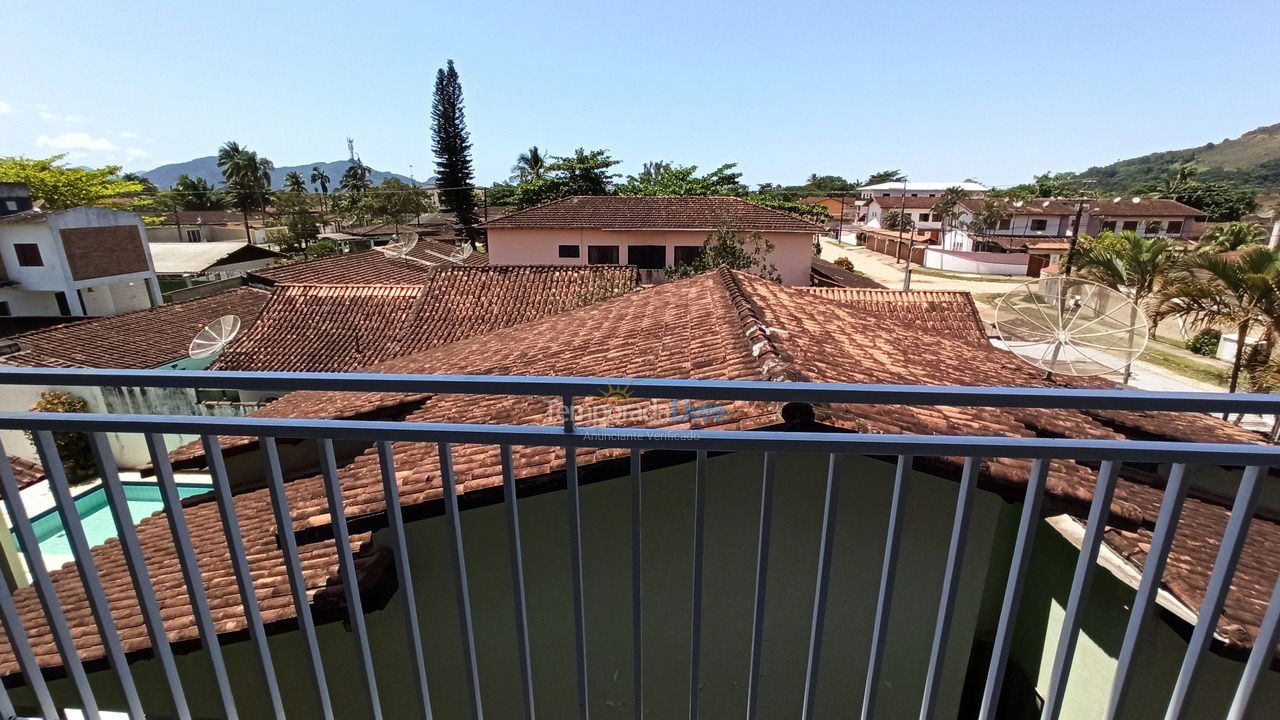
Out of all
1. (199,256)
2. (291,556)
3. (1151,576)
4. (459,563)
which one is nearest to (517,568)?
(459,563)

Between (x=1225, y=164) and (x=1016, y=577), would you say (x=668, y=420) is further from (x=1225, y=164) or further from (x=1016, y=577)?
(x=1225, y=164)

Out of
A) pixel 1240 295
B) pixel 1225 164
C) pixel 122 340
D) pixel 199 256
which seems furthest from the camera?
pixel 1225 164

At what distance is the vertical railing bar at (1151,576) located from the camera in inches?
49.0

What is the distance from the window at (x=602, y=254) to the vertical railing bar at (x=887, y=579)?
24541 mm

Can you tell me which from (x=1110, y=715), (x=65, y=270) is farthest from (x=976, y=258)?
(x=65, y=270)

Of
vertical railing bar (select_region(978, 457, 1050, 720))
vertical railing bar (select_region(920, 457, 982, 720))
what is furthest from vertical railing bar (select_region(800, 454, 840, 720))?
vertical railing bar (select_region(978, 457, 1050, 720))

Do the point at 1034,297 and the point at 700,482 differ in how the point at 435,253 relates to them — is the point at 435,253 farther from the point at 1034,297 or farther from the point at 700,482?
the point at 700,482

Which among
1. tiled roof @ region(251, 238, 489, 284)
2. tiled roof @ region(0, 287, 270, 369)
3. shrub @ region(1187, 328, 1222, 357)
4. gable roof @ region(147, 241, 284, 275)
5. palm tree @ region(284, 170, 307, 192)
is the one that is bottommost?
shrub @ region(1187, 328, 1222, 357)

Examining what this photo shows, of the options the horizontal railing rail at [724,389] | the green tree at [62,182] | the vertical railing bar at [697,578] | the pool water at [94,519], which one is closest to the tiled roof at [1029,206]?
the pool water at [94,519]

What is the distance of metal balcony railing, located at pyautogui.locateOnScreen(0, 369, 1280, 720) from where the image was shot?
1229 millimetres

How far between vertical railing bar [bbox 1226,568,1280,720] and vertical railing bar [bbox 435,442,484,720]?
1790 millimetres

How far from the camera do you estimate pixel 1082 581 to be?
1391mm

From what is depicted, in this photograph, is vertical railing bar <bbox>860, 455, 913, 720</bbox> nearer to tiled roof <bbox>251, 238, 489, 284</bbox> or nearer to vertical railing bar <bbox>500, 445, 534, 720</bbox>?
vertical railing bar <bbox>500, 445, 534, 720</bbox>

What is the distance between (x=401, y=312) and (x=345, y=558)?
637 inches
